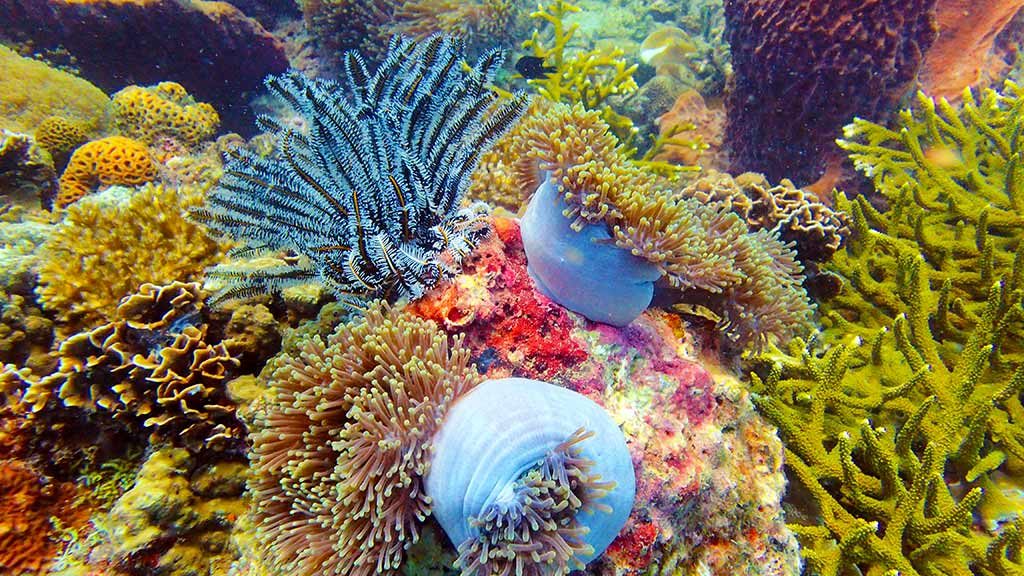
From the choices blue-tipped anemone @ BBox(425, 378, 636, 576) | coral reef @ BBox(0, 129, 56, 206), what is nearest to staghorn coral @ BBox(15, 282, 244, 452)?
blue-tipped anemone @ BBox(425, 378, 636, 576)

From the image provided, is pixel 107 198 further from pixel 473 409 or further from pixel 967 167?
pixel 967 167

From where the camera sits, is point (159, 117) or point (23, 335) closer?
point (23, 335)

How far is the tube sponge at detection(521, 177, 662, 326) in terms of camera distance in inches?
113

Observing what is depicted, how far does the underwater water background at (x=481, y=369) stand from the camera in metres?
2.37

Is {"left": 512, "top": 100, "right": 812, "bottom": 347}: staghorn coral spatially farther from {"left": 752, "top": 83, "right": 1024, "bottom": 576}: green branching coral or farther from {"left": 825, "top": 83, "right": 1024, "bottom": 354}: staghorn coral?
{"left": 825, "top": 83, "right": 1024, "bottom": 354}: staghorn coral

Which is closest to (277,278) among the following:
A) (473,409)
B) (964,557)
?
(473,409)

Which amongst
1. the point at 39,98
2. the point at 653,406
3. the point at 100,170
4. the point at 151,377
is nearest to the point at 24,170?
the point at 100,170

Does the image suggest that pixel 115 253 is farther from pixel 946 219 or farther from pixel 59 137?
pixel 946 219

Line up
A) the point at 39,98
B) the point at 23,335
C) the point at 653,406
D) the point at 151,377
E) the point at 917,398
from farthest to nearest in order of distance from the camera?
1. the point at 39,98
2. the point at 917,398
3. the point at 23,335
4. the point at 151,377
5. the point at 653,406

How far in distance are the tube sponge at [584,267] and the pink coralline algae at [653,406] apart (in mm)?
109

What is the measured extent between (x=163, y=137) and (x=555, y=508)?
8.07m

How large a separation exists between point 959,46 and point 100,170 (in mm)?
12452

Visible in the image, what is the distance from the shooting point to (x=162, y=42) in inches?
361

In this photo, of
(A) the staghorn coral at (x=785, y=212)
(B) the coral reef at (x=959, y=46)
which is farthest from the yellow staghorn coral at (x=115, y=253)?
(B) the coral reef at (x=959, y=46)
